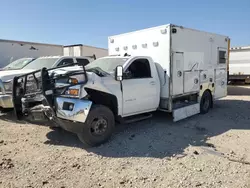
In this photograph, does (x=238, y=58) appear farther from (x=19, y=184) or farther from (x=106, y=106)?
(x=19, y=184)

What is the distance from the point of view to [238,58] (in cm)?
1820

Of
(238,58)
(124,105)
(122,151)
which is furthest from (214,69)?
(238,58)

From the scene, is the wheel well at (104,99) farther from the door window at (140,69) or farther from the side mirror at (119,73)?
the door window at (140,69)

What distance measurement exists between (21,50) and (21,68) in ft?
22.7

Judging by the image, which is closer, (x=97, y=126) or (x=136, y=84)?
(x=97, y=126)

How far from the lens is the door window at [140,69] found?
6125 mm

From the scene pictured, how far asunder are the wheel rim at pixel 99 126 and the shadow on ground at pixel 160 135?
1.03 ft

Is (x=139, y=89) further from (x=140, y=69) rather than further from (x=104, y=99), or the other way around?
(x=104, y=99)

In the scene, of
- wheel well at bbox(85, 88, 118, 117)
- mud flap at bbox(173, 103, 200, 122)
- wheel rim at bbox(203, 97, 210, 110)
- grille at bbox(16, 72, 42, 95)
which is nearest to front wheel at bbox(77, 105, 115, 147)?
wheel well at bbox(85, 88, 118, 117)

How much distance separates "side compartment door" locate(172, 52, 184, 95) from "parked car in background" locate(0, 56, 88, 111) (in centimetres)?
305

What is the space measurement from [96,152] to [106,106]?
3.57 ft

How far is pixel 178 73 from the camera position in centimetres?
688

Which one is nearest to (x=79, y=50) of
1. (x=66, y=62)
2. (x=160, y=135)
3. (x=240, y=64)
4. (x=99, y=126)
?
(x=66, y=62)

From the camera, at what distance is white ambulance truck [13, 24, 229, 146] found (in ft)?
15.4
